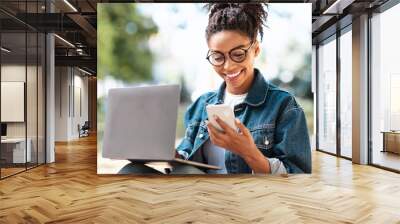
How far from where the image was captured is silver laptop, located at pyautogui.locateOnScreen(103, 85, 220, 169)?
19.1 feet

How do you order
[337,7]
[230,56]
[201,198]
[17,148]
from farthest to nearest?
[337,7] < [17,148] < [230,56] < [201,198]

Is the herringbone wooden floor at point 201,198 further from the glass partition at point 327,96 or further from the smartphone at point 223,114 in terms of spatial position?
the glass partition at point 327,96

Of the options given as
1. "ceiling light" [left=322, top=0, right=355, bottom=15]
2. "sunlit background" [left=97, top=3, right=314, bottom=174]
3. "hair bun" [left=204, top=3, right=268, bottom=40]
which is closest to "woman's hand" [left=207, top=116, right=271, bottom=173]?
"sunlit background" [left=97, top=3, right=314, bottom=174]

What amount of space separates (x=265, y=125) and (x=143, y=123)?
1.77 meters

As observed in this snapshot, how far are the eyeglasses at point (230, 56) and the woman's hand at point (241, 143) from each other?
85cm

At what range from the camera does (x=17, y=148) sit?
269 inches

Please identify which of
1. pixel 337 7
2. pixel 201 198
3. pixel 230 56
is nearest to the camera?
pixel 201 198

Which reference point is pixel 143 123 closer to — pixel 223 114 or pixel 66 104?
pixel 223 114

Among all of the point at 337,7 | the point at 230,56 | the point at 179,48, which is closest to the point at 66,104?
the point at 179,48

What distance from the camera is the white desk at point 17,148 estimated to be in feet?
21.1

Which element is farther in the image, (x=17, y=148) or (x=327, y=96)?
(x=327, y=96)

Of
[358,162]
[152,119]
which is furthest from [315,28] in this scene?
[152,119]

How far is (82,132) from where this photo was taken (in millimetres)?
18109

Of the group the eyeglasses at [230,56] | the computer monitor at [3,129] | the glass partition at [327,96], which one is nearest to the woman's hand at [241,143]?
the eyeglasses at [230,56]
